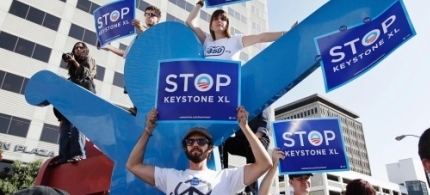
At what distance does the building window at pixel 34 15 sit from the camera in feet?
67.5

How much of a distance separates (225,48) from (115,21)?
2.23 meters

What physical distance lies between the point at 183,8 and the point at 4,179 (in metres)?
21.6

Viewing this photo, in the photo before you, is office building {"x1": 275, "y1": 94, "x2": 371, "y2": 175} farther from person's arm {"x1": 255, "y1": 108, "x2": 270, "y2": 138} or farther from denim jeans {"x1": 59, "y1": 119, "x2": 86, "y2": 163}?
denim jeans {"x1": 59, "y1": 119, "x2": 86, "y2": 163}

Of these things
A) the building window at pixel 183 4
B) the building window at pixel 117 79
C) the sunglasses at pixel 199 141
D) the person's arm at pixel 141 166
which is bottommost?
the person's arm at pixel 141 166

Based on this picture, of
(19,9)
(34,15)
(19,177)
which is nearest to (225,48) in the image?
(19,177)

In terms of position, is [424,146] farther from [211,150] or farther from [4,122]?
[4,122]

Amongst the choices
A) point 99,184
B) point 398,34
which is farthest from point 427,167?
point 99,184

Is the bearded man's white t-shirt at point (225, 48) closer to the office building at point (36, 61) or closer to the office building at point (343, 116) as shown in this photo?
the office building at point (36, 61)

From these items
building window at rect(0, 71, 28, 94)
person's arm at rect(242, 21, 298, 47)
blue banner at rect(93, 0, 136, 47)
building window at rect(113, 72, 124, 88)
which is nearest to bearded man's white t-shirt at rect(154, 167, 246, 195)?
person's arm at rect(242, 21, 298, 47)

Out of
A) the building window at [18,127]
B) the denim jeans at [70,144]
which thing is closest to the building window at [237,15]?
the building window at [18,127]

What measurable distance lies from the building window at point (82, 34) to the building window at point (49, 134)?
7420 millimetres

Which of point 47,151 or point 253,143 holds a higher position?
point 47,151

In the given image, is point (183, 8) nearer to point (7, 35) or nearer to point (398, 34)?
point (7, 35)

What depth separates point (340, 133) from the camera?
3553mm
